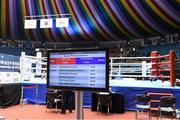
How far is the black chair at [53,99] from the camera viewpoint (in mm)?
6386

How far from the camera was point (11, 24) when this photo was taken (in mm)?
17484

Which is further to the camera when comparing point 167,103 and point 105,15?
point 105,15

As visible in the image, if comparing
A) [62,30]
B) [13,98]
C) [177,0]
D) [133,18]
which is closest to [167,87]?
[13,98]

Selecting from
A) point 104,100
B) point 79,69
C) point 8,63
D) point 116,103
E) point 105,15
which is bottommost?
point 116,103

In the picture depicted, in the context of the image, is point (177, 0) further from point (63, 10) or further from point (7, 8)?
point (7, 8)

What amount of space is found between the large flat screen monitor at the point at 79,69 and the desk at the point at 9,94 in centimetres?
528

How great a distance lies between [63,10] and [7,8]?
141 inches

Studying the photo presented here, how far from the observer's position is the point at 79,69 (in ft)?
5.26

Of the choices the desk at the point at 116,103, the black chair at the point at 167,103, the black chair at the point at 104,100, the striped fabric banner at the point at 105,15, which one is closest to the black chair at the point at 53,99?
the desk at the point at 116,103

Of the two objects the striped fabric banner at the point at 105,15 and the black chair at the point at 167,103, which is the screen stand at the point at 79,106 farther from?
the striped fabric banner at the point at 105,15

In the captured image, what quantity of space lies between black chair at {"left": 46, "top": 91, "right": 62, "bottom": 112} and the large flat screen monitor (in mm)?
4771

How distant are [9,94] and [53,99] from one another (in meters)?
1.42

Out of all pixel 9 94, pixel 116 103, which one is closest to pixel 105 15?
pixel 9 94

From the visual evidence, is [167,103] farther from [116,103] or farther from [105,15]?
[105,15]
